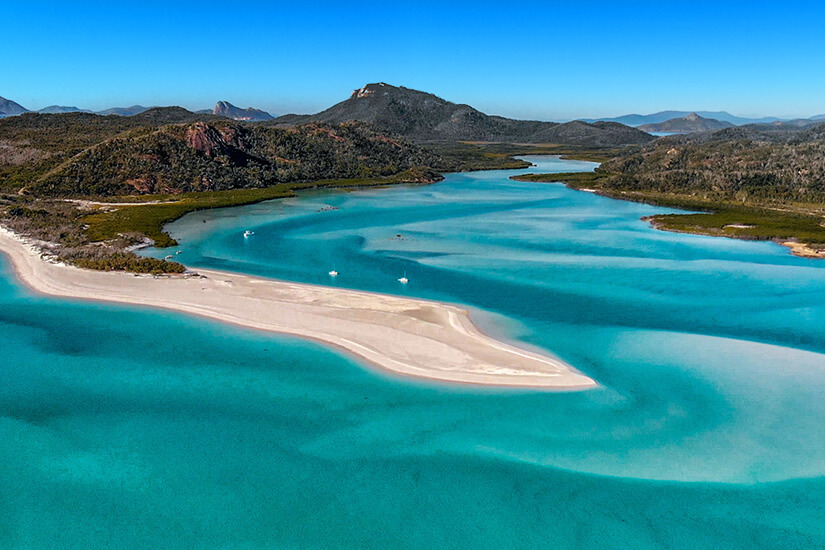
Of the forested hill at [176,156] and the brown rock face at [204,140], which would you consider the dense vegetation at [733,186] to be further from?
the brown rock face at [204,140]

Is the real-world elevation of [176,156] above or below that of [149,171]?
above

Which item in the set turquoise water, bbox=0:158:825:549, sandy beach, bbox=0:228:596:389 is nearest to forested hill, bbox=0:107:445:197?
sandy beach, bbox=0:228:596:389

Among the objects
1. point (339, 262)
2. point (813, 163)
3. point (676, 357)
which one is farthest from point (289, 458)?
point (813, 163)

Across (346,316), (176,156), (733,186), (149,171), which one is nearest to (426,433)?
(346,316)

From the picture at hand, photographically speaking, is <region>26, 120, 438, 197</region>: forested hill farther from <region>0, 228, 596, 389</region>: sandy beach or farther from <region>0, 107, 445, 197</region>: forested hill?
<region>0, 228, 596, 389</region>: sandy beach

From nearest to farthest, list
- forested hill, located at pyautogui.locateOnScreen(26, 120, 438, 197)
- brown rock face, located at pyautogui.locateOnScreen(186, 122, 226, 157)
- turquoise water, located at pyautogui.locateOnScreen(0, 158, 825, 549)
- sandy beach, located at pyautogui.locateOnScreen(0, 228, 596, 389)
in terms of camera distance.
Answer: turquoise water, located at pyautogui.locateOnScreen(0, 158, 825, 549) → sandy beach, located at pyautogui.locateOnScreen(0, 228, 596, 389) → forested hill, located at pyautogui.locateOnScreen(26, 120, 438, 197) → brown rock face, located at pyautogui.locateOnScreen(186, 122, 226, 157)

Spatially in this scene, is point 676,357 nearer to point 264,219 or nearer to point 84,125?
point 264,219

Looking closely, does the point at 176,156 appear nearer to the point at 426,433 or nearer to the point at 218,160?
the point at 218,160
